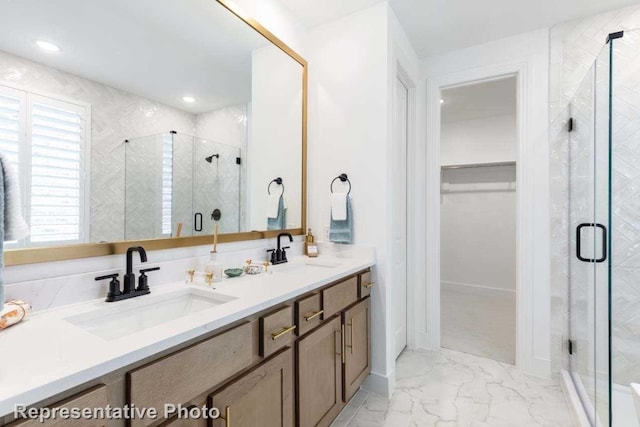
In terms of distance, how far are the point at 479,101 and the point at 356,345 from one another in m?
3.10

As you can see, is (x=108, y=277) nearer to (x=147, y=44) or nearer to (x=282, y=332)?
(x=282, y=332)

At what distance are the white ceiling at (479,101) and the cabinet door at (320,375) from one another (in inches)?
101

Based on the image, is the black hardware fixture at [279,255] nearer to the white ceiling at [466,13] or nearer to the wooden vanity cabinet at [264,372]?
the wooden vanity cabinet at [264,372]

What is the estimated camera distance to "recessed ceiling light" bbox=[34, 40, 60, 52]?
1.02 meters

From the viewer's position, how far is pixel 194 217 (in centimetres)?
152

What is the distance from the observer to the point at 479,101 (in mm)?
3516

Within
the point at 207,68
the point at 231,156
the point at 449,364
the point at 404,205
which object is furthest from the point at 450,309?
the point at 207,68

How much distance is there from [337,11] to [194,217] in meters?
1.66

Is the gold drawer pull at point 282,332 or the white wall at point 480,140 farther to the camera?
the white wall at point 480,140

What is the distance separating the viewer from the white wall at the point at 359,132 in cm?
197

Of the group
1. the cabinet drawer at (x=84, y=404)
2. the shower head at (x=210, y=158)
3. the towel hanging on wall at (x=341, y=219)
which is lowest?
the cabinet drawer at (x=84, y=404)

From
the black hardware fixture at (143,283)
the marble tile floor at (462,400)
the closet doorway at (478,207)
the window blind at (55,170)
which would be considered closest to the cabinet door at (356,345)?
the marble tile floor at (462,400)

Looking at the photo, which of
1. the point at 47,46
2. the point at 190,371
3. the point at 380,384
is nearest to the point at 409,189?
the point at 380,384

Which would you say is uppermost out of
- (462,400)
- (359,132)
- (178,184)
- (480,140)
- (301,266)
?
(480,140)
